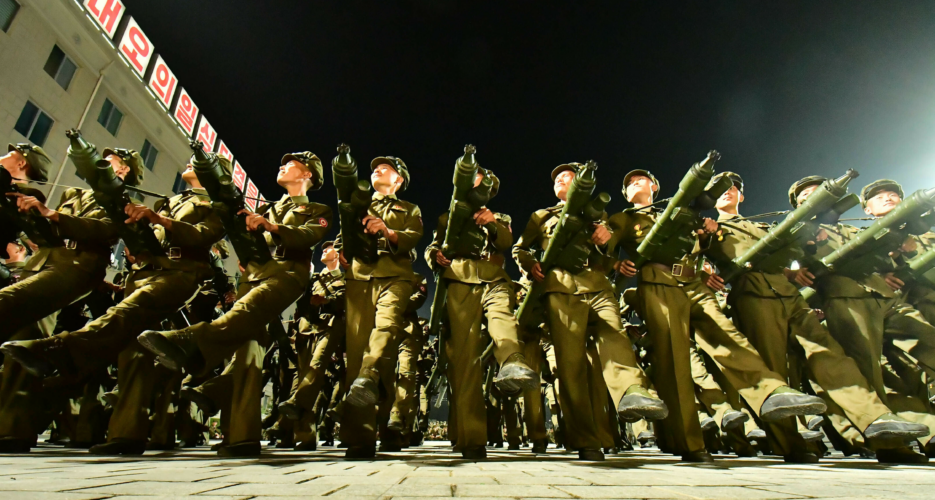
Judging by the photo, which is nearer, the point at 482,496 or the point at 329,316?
the point at 482,496

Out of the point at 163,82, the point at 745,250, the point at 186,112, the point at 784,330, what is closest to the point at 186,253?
the point at 745,250

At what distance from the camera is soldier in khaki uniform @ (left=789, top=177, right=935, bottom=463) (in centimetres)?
383

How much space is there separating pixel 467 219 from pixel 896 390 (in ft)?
15.7

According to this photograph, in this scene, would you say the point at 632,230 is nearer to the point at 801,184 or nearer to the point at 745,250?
the point at 745,250

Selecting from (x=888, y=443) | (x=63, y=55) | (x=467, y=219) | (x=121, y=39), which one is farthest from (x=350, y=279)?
(x=121, y=39)

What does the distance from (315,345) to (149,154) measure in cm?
1704

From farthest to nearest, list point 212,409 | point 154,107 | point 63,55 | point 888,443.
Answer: point 154,107 < point 63,55 < point 212,409 < point 888,443

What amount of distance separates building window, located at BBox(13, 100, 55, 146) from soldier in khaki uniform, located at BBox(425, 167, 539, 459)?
46.3 ft

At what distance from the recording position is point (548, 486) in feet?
4.80

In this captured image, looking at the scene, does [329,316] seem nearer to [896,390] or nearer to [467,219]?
[467,219]

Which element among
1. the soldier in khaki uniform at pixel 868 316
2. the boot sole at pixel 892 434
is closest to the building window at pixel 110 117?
the soldier in khaki uniform at pixel 868 316

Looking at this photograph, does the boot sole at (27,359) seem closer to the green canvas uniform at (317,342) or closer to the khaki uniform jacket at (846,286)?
the green canvas uniform at (317,342)

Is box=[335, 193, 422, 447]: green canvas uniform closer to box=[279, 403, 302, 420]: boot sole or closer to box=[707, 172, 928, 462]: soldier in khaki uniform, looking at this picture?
box=[279, 403, 302, 420]: boot sole

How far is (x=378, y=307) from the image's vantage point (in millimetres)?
3576
